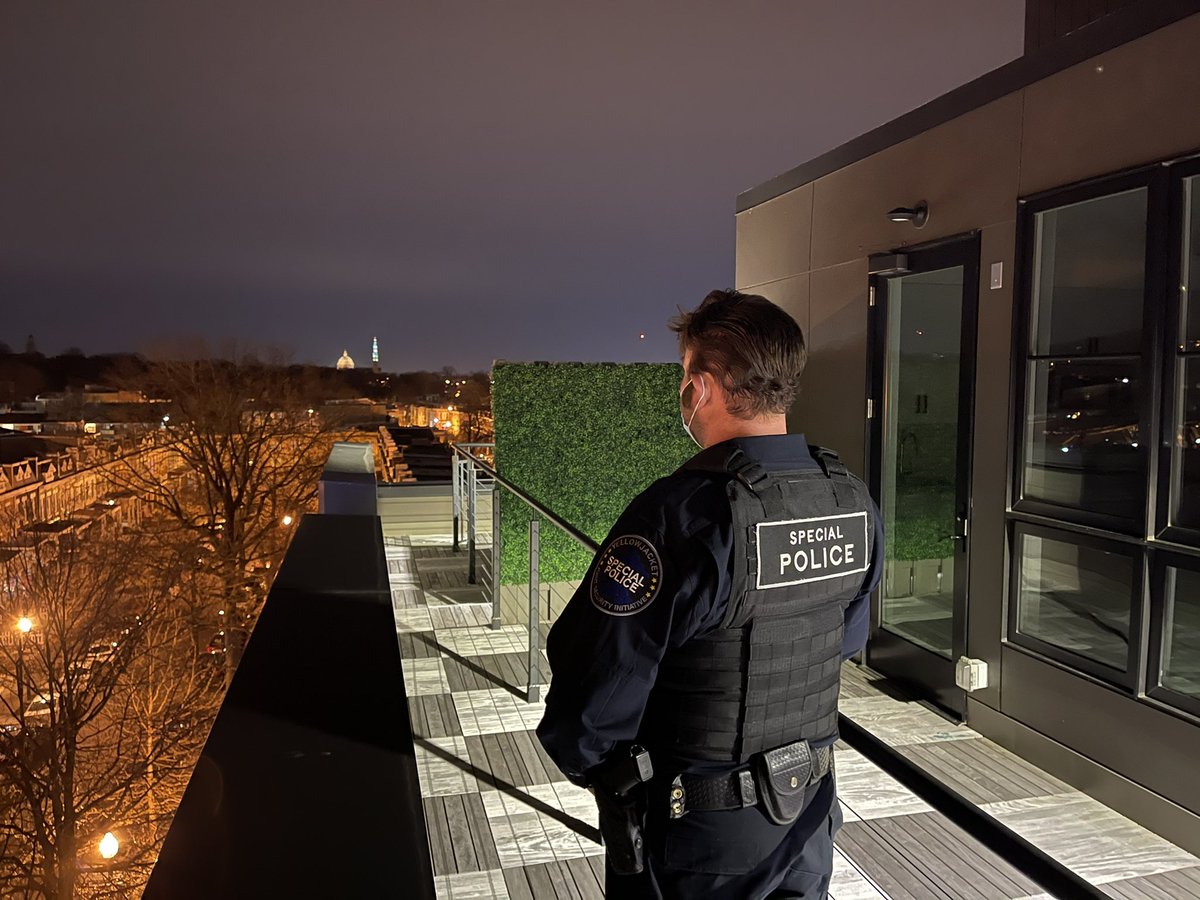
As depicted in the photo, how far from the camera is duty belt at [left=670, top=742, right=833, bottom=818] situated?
144cm

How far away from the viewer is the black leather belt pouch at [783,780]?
145 centimetres

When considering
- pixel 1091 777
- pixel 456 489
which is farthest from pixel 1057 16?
pixel 456 489

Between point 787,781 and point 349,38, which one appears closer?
point 787,781

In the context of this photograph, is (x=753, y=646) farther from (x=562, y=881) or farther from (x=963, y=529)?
(x=963, y=529)

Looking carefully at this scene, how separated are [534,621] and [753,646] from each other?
115 inches

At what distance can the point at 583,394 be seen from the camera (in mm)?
7945

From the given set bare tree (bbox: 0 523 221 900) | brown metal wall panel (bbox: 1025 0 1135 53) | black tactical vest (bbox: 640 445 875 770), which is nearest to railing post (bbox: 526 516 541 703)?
black tactical vest (bbox: 640 445 875 770)

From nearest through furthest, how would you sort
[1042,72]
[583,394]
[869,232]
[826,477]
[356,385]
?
1. [826,477]
2. [1042,72]
3. [869,232]
4. [583,394]
5. [356,385]

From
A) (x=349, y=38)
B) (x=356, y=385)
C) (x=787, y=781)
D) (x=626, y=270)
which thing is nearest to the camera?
(x=787, y=781)

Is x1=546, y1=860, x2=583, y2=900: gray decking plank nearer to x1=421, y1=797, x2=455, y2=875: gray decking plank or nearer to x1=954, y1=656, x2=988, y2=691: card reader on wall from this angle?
x1=421, y1=797, x2=455, y2=875: gray decking plank

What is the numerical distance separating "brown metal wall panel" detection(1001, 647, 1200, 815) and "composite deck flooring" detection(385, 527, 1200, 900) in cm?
20

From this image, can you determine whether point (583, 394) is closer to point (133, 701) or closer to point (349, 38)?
point (133, 701)

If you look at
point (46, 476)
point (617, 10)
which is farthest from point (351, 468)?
point (46, 476)

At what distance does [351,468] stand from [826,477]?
3.52 m
